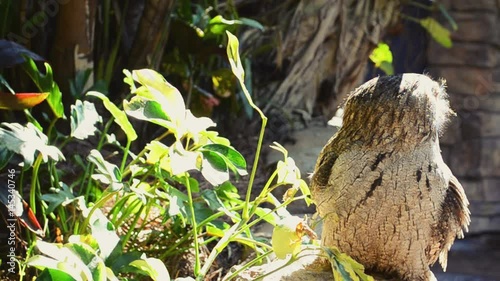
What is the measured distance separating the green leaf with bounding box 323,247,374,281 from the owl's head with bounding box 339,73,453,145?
0.89ft

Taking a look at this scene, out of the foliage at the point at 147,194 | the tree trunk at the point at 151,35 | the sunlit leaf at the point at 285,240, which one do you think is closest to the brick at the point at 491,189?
the tree trunk at the point at 151,35

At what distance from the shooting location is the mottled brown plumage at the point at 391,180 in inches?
67.6

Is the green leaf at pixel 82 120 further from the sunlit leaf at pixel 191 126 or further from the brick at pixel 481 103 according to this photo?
the brick at pixel 481 103

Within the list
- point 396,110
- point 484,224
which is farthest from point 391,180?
point 484,224

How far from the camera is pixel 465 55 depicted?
599 cm

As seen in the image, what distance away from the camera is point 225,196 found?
88.5 inches

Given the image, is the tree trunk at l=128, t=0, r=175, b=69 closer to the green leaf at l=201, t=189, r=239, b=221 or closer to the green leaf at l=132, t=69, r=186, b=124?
the green leaf at l=201, t=189, r=239, b=221

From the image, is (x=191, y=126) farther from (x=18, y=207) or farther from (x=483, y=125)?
(x=483, y=125)

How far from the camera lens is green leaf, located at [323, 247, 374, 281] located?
165 centimetres

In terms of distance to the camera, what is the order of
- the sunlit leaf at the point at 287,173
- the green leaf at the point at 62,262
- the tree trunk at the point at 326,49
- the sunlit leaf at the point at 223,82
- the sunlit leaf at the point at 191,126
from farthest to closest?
1. the tree trunk at the point at 326,49
2. the sunlit leaf at the point at 223,82
3. the sunlit leaf at the point at 287,173
4. the sunlit leaf at the point at 191,126
5. the green leaf at the point at 62,262

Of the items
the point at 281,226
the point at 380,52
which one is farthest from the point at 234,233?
the point at 380,52

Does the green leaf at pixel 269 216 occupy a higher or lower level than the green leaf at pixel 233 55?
lower

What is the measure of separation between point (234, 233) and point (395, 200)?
16.0 inches

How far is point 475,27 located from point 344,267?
4744 mm
